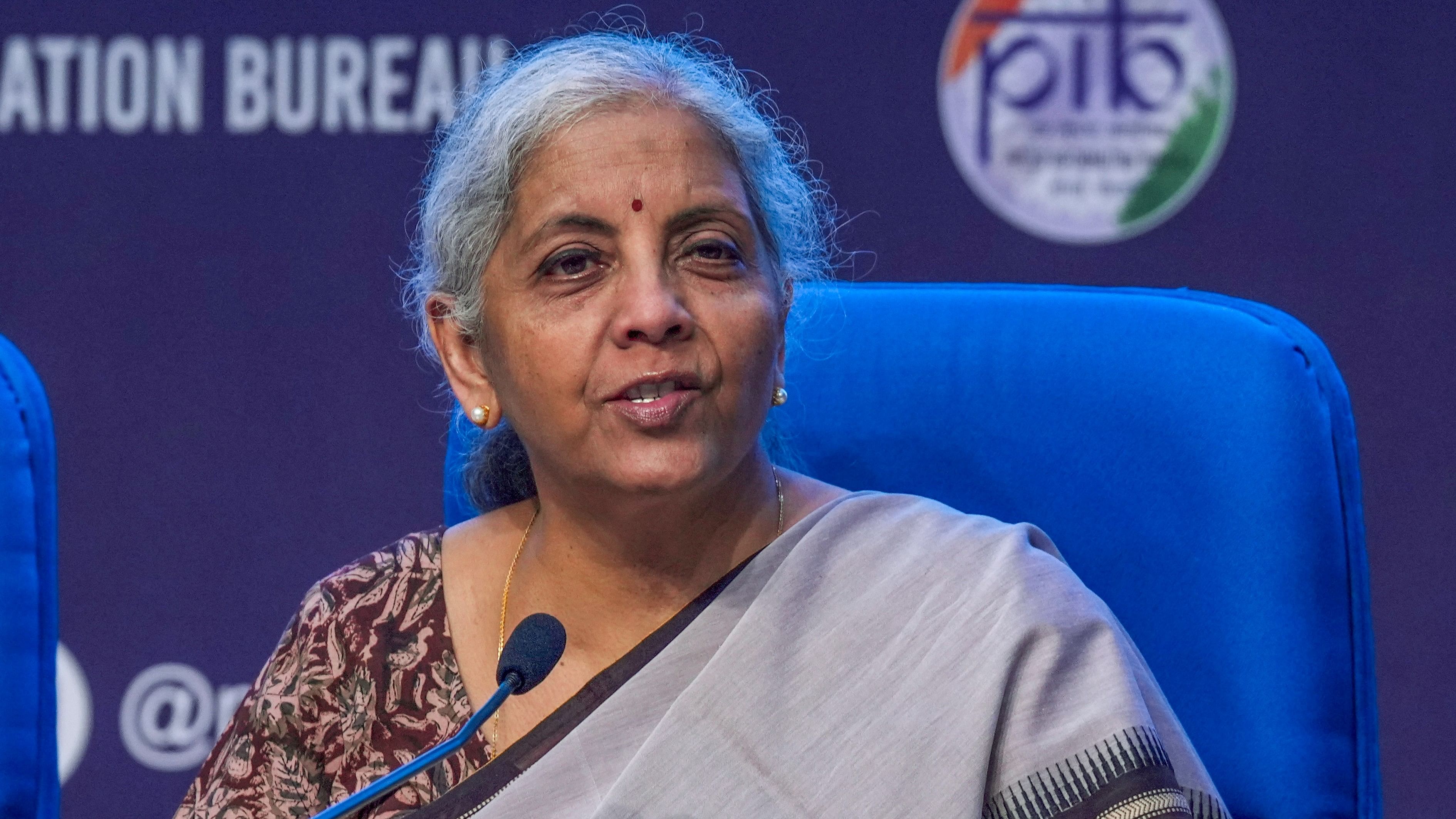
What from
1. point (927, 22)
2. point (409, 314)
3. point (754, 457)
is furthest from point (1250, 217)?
point (409, 314)

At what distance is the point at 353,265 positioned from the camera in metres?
2.26

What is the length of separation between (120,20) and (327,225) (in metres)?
0.42

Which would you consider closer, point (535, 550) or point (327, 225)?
point (535, 550)

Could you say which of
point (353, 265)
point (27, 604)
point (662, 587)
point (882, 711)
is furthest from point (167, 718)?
point (882, 711)

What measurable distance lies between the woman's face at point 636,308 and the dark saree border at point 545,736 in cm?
15

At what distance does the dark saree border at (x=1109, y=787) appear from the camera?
1.08 meters

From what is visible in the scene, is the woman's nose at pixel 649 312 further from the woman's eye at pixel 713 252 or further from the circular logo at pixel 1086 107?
the circular logo at pixel 1086 107

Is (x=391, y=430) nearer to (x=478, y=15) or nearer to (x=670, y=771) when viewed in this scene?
(x=478, y=15)

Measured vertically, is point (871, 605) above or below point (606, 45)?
below

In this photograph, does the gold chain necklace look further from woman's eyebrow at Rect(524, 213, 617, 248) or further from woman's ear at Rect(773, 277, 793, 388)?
woman's eyebrow at Rect(524, 213, 617, 248)

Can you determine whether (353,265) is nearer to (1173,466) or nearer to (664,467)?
(664,467)

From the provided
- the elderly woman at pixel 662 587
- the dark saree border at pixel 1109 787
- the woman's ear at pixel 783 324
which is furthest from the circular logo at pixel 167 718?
the dark saree border at pixel 1109 787

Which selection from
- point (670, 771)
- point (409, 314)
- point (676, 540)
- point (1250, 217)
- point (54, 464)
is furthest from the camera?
point (1250, 217)

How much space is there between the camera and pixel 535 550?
1454 mm
